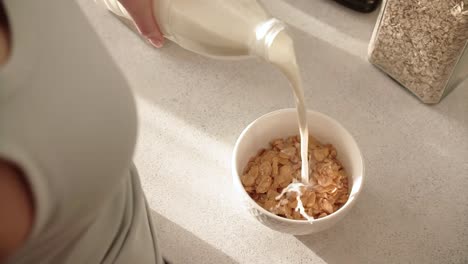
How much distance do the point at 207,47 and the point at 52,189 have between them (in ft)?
0.90

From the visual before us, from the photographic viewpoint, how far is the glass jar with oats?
0.65m

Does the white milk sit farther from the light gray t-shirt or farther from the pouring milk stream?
the light gray t-shirt

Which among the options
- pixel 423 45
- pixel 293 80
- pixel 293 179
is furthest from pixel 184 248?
pixel 423 45

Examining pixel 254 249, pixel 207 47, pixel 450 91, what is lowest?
pixel 254 249

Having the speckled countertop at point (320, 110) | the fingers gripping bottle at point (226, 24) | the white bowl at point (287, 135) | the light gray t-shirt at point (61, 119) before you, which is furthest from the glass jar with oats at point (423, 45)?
the light gray t-shirt at point (61, 119)

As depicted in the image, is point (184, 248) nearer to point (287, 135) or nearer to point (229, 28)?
point (287, 135)

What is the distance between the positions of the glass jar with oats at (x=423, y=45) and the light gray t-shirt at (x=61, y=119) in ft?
1.50

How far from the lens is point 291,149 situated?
0.67 m

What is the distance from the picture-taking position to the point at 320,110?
0.77 metres

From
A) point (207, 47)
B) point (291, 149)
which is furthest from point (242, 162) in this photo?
point (207, 47)

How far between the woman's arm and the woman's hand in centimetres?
25

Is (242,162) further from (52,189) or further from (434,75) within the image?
(52,189)

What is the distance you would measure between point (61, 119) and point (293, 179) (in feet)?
1.34

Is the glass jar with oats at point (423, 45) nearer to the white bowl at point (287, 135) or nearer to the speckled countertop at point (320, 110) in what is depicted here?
the speckled countertop at point (320, 110)
